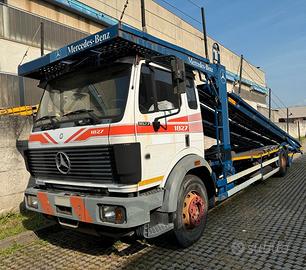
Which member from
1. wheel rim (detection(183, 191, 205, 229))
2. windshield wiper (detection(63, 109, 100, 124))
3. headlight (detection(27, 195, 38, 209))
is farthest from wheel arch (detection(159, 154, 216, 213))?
headlight (detection(27, 195, 38, 209))

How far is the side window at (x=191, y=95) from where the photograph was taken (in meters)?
4.72

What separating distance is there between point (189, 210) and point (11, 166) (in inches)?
140

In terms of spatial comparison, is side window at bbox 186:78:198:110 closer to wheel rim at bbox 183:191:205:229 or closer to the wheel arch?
the wheel arch

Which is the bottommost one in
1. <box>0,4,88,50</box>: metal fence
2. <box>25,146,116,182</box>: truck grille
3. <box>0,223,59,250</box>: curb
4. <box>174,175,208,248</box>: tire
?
<box>0,223,59,250</box>: curb

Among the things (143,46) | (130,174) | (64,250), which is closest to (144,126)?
(130,174)

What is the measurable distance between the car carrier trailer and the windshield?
0.04 ft

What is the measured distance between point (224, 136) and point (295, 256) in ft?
7.52

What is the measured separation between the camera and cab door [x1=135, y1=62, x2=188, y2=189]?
3697mm

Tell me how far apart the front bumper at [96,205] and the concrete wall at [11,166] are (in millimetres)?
2167

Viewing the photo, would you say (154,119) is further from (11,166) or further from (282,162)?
(282,162)

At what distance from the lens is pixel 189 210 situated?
4316mm

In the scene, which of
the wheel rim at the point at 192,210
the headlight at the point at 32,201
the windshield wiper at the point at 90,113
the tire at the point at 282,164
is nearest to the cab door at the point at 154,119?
the windshield wiper at the point at 90,113

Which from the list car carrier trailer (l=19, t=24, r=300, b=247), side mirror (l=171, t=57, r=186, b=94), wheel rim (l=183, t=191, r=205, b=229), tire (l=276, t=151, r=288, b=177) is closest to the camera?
car carrier trailer (l=19, t=24, r=300, b=247)

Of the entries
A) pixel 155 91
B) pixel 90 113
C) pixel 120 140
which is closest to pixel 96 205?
pixel 120 140
